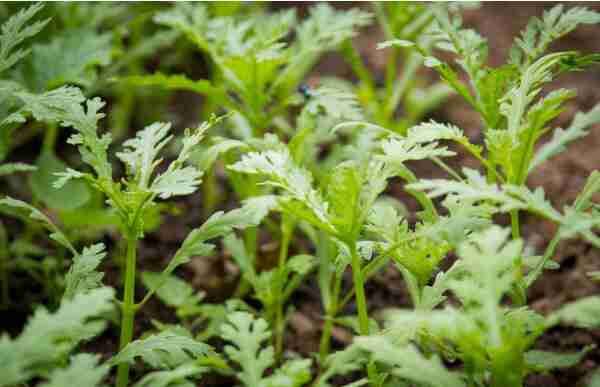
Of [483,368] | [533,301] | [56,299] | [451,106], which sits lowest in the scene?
[533,301]

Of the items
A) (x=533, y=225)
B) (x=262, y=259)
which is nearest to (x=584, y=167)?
(x=533, y=225)

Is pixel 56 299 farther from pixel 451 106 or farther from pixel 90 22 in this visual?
pixel 451 106

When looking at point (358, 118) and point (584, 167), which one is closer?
point (358, 118)

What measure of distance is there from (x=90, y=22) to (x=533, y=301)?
1.92 meters

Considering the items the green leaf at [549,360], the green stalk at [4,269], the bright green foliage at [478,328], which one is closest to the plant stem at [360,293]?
the bright green foliage at [478,328]

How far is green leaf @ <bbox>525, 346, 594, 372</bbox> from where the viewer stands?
63.1 inches

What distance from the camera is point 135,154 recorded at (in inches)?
70.2

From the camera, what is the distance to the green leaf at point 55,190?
237cm

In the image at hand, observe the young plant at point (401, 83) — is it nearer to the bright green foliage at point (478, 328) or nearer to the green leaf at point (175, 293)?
the green leaf at point (175, 293)

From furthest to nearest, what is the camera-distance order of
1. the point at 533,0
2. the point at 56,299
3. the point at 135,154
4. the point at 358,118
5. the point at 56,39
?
the point at 533,0 < the point at 56,39 < the point at 56,299 < the point at 358,118 < the point at 135,154

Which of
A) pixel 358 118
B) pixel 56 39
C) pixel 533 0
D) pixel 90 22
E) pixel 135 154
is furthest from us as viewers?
pixel 533 0

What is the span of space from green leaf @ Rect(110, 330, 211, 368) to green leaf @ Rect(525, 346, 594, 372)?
76 centimetres

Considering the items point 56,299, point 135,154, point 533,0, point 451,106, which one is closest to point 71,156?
point 56,299

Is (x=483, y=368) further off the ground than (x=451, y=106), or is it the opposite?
(x=451, y=106)
